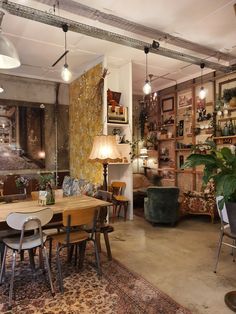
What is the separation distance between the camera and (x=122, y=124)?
5504 millimetres

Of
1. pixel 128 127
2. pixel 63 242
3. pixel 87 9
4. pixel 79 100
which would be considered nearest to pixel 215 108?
pixel 128 127

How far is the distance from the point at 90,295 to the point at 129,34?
387cm

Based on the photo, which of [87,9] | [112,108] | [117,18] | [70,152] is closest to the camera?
[87,9]

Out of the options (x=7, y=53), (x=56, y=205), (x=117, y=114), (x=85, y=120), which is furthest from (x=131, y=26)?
(x=56, y=205)

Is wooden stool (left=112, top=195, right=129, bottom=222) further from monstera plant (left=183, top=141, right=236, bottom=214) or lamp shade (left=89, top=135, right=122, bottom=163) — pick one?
monstera plant (left=183, top=141, right=236, bottom=214)

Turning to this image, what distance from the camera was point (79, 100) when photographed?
6398mm

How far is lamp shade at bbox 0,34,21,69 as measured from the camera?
2.39 metres

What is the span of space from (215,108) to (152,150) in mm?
2451

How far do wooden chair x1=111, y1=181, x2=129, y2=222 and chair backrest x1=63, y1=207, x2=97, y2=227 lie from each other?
2548mm

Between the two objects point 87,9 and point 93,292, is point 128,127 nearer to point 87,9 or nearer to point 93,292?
point 87,9

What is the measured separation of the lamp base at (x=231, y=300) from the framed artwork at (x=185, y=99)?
497cm

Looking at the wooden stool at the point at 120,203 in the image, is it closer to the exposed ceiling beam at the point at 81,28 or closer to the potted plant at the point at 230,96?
the exposed ceiling beam at the point at 81,28

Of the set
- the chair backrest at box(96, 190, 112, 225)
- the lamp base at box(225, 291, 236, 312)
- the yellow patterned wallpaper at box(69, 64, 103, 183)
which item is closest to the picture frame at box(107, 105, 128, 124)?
the yellow patterned wallpaper at box(69, 64, 103, 183)

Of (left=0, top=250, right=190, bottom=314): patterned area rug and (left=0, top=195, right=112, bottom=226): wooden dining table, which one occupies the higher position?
(left=0, top=195, right=112, bottom=226): wooden dining table
